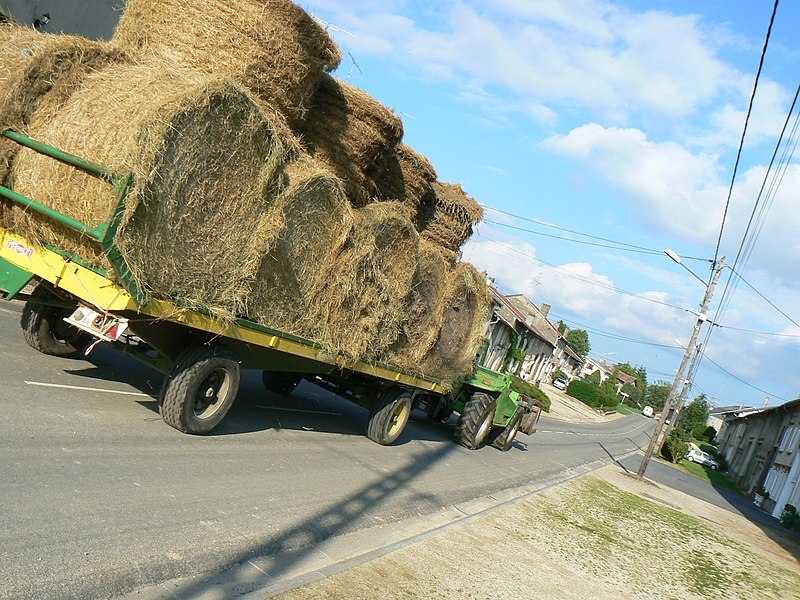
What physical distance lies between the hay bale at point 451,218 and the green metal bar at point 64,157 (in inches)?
254

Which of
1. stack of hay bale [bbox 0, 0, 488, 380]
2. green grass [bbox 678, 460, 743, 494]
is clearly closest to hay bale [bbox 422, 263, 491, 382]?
stack of hay bale [bbox 0, 0, 488, 380]

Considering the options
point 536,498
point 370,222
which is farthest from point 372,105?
point 536,498

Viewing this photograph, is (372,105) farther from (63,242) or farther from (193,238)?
(63,242)

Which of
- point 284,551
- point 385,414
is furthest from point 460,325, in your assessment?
point 284,551

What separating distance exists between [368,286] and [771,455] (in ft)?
115

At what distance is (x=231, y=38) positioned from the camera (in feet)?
Result: 23.7

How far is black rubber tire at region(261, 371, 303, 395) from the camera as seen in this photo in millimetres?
11966

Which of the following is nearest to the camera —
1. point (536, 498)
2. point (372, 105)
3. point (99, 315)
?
point (99, 315)

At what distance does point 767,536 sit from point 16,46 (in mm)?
20917

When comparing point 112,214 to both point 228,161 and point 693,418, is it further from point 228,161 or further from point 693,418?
point 693,418

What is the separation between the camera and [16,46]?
6688mm

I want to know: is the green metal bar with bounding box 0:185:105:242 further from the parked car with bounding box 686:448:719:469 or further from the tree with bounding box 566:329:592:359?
the tree with bounding box 566:329:592:359

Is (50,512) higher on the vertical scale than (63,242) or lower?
lower

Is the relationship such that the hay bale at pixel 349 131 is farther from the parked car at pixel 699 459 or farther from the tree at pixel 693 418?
the tree at pixel 693 418
